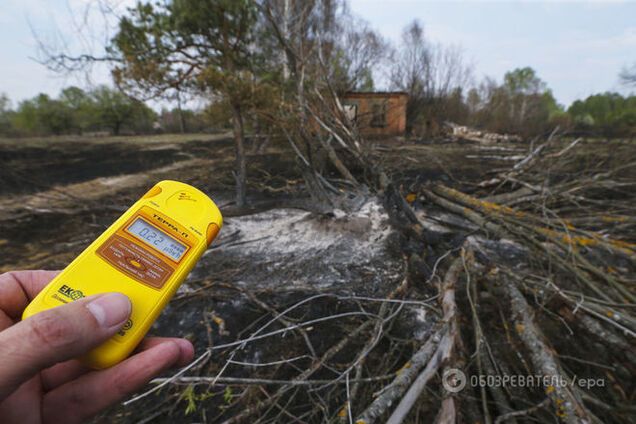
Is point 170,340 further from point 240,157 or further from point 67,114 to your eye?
point 67,114

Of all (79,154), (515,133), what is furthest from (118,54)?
(515,133)

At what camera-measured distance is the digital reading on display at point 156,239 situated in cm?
93

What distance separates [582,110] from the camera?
30.4 metres

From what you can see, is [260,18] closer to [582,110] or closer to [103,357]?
[103,357]

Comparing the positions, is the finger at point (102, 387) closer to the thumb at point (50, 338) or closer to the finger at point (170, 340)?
the finger at point (170, 340)

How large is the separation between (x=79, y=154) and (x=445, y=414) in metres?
12.2

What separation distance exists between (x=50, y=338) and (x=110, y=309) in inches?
4.8

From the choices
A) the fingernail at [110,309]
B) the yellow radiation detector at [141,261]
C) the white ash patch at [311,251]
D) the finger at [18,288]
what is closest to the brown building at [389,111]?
the white ash patch at [311,251]

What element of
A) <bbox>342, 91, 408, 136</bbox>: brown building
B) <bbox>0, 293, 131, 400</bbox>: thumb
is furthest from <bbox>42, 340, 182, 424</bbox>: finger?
<bbox>342, 91, 408, 136</bbox>: brown building

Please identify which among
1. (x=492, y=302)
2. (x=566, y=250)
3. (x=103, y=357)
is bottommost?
(x=492, y=302)

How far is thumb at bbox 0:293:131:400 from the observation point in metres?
0.57

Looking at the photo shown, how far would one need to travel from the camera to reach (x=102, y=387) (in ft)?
2.60

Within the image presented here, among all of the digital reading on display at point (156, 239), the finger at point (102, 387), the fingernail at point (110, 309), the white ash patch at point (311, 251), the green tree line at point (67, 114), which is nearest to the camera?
the fingernail at point (110, 309)

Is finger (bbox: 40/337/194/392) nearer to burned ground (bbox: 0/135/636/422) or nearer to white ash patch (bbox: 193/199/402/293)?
burned ground (bbox: 0/135/636/422)
